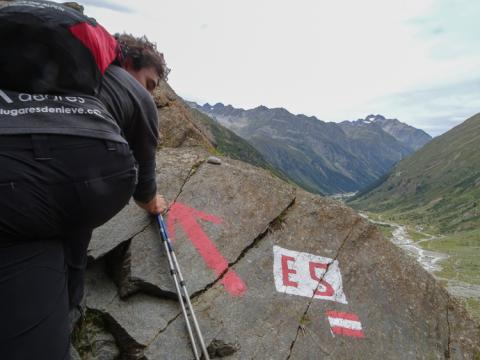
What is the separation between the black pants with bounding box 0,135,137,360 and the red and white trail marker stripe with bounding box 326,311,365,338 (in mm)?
5830

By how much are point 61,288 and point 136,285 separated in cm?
461

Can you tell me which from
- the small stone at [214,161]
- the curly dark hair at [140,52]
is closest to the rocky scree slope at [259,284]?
the small stone at [214,161]

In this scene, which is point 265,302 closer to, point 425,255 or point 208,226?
point 208,226

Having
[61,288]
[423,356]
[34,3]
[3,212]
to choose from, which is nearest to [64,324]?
[61,288]

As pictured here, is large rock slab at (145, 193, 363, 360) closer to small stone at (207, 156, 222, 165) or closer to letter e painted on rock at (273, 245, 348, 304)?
letter e painted on rock at (273, 245, 348, 304)

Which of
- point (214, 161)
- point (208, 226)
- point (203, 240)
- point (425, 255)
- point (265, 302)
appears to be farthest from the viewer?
point (425, 255)

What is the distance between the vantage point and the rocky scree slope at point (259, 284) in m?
7.52

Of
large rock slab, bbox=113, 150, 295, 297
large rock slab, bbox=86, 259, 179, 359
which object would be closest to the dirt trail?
large rock slab, bbox=113, 150, 295, 297

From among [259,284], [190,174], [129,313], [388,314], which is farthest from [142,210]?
[388,314]

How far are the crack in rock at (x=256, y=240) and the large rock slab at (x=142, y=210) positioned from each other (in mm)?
1830

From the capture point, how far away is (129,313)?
301 inches

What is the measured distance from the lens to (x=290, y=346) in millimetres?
7625

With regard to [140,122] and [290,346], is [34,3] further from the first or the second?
[290,346]

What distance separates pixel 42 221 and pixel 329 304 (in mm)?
6519
